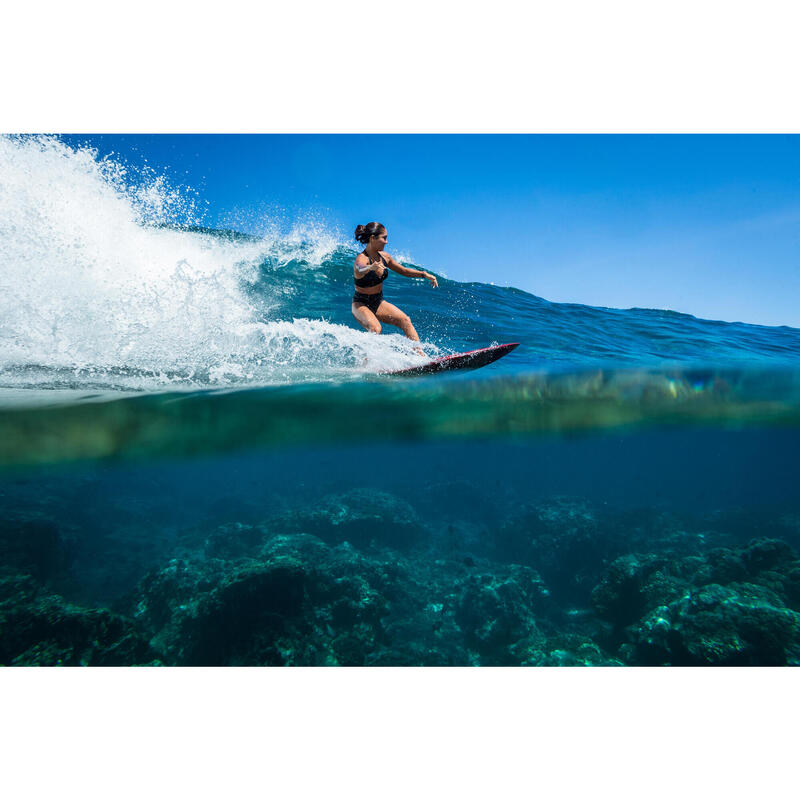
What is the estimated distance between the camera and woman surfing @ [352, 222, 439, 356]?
6902 millimetres

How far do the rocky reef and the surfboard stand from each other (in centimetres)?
560

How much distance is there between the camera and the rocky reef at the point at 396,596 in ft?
25.5

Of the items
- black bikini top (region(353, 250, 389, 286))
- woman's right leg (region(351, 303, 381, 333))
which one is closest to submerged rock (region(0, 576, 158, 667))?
woman's right leg (region(351, 303, 381, 333))

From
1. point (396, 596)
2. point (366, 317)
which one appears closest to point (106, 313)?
point (366, 317)

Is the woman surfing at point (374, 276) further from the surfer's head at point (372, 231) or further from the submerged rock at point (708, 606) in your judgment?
the submerged rock at point (708, 606)

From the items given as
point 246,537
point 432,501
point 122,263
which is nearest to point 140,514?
point 246,537

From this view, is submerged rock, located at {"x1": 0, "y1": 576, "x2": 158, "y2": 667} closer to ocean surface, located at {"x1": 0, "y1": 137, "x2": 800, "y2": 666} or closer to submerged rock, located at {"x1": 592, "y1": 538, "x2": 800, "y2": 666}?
ocean surface, located at {"x1": 0, "y1": 137, "x2": 800, "y2": 666}

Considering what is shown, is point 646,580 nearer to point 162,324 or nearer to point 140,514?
point 162,324

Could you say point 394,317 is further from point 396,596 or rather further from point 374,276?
point 396,596

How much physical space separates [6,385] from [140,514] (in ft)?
56.5

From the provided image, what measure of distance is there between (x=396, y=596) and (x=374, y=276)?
858 centimetres

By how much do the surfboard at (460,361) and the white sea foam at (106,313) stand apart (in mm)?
606

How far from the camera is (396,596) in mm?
11453

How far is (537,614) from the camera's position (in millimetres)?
11016
